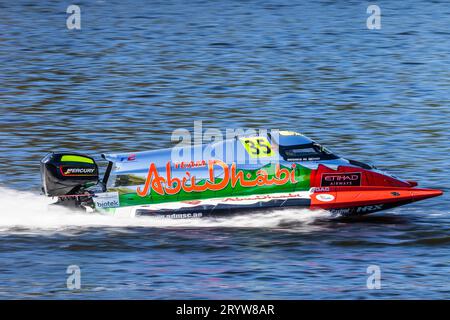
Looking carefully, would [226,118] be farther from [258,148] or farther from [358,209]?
[358,209]

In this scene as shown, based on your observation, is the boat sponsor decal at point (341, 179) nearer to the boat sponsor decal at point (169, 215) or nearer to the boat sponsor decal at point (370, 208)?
the boat sponsor decal at point (370, 208)

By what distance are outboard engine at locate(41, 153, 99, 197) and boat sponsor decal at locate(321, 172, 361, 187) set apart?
11.9 ft

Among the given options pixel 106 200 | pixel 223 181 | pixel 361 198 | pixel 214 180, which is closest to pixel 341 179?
pixel 361 198

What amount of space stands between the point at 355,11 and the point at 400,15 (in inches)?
61.5

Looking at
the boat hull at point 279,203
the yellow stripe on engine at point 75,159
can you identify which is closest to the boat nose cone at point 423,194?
the boat hull at point 279,203

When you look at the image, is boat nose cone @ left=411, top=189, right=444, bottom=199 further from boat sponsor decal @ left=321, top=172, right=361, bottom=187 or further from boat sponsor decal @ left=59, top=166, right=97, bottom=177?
boat sponsor decal @ left=59, top=166, right=97, bottom=177

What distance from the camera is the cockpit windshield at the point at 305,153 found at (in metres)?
17.0

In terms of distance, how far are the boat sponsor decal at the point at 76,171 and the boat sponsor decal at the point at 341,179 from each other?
143 inches

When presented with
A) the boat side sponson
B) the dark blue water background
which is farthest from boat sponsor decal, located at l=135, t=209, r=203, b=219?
the boat side sponson

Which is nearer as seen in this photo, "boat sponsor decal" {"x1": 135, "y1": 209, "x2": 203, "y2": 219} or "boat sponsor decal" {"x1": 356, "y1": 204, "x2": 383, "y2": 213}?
"boat sponsor decal" {"x1": 135, "y1": 209, "x2": 203, "y2": 219}

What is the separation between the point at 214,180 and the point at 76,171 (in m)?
2.18

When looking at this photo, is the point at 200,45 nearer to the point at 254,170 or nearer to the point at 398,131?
the point at 398,131

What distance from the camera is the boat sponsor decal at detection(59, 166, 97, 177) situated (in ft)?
55.6

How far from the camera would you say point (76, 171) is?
17016 mm
